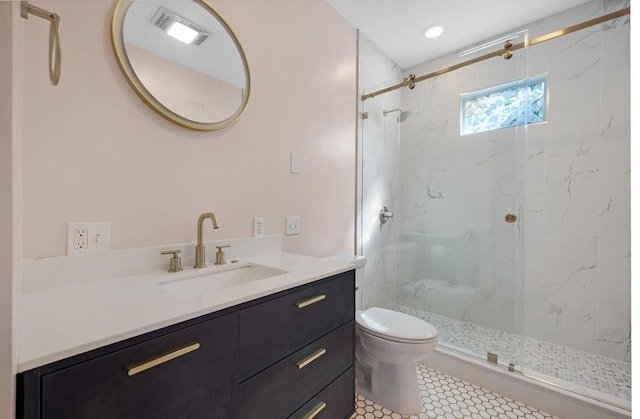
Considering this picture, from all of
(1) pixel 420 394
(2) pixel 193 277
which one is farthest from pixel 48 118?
(1) pixel 420 394

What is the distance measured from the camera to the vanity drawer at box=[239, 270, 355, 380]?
0.79 m

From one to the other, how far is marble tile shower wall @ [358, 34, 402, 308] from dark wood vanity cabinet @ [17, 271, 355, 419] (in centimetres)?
107

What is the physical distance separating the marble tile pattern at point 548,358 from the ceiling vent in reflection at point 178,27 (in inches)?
91.9

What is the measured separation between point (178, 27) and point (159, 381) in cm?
129

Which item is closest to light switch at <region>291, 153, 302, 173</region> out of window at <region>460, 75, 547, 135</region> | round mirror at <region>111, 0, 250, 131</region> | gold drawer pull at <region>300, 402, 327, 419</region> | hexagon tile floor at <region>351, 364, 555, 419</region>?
round mirror at <region>111, 0, 250, 131</region>

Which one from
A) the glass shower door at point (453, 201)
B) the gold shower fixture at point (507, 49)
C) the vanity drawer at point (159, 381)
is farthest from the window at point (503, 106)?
the vanity drawer at point (159, 381)

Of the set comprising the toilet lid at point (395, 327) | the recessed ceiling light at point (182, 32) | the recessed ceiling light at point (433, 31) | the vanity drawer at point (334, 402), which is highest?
Answer: the recessed ceiling light at point (433, 31)

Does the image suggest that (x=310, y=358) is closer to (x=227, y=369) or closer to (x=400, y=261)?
(x=227, y=369)

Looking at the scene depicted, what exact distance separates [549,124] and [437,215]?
106cm

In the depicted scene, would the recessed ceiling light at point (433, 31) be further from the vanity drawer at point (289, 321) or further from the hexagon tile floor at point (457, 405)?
the hexagon tile floor at point (457, 405)

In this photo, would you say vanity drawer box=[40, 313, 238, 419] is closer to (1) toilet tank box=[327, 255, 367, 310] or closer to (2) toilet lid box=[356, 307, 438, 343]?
(2) toilet lid box=[356, 307, 438, 343]

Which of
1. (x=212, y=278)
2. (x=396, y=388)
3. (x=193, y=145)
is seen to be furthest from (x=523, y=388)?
(x=193, y=145)

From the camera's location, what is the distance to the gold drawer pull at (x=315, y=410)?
3.22ft

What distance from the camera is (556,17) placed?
2.00 m
